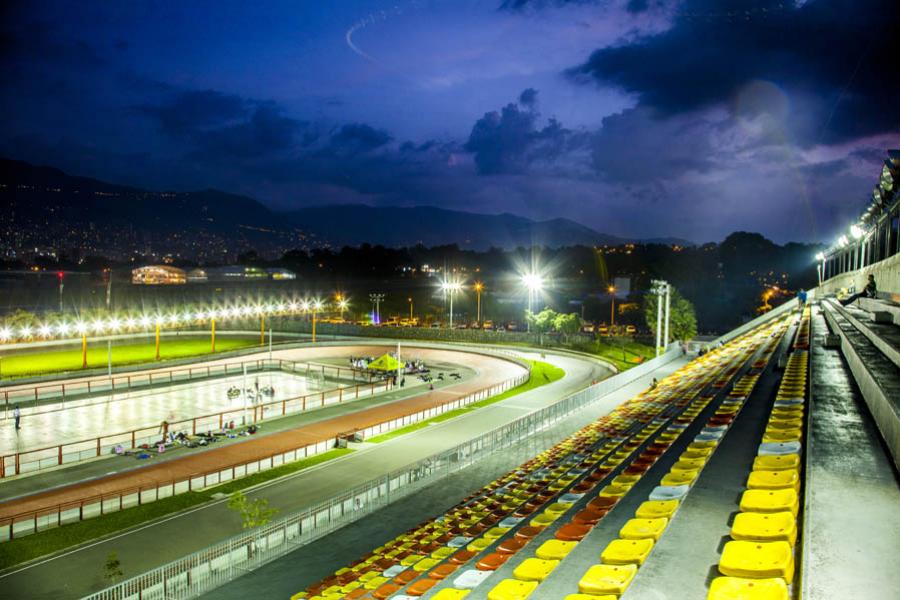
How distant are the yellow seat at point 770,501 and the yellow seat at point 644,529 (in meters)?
1.02

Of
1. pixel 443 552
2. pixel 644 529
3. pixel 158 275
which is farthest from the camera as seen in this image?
pixel 158 275

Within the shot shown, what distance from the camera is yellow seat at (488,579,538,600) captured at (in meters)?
6.52

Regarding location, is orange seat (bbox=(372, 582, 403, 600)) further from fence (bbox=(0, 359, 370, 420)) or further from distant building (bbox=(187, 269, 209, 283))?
distant building (bbox=(187, 269, 209, 283))

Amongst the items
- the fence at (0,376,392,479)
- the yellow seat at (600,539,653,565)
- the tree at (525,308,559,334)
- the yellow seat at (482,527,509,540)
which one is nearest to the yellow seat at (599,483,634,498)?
the yellow seat at (482,527,509,540)

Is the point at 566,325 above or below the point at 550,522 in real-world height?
above

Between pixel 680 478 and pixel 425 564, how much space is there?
458 centimetres

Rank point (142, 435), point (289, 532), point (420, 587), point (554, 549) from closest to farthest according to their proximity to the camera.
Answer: point (554, 549), point (420, 587), point (289, 532), point (142, 435)

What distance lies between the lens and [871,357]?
14.4 meters

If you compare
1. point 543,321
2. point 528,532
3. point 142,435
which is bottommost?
point 142,435

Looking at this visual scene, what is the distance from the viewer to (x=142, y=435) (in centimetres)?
2498

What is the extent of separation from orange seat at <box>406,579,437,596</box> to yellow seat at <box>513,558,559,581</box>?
1.67 m

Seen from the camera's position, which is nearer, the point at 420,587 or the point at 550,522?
the point at 420,587

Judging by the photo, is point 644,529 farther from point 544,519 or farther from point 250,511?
point 250,511

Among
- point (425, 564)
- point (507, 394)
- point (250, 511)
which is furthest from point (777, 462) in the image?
point (507, 394)
